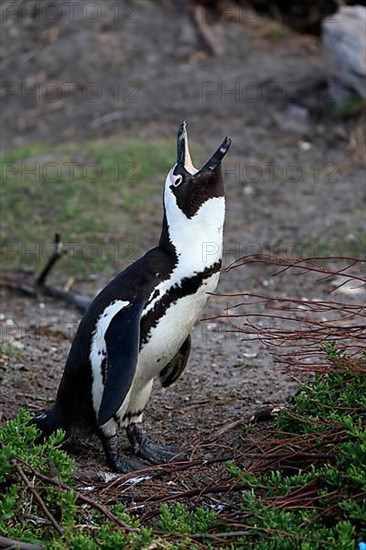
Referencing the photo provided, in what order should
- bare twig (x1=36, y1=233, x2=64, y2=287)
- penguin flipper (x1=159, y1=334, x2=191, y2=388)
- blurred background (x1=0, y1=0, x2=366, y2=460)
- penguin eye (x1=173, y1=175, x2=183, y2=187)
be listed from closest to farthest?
penguin eye (x1=173, y1=175, x2=183, y2=187) < penguin flipper (x1=159, y1=334, x2=191, y2=388) < blurred background (x1=0, y1=0, x2=366, y2=460) < bare twig (x1=36, y1=233, x2=64, y2=287)

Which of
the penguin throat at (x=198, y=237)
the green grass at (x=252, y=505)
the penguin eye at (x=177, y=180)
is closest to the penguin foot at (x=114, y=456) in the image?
the green grass at (x=252, y=505)

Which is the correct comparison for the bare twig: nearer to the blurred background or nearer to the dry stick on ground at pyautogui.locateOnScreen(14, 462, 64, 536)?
the blurred background

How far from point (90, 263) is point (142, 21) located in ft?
14.8

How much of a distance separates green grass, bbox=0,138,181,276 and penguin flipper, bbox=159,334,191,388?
283cm

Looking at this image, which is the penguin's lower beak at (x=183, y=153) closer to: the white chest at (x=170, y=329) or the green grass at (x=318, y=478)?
the white chest at (x=170, y=329)

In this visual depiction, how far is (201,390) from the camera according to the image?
17.4ft

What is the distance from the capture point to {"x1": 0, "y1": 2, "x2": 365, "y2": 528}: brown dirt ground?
505cm

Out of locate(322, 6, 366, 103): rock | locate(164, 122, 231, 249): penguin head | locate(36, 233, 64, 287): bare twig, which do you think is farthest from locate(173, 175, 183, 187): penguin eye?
locate(322, 6, 366, 103): rock

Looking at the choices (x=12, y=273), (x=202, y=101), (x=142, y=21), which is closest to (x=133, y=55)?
(x=142, y=21)

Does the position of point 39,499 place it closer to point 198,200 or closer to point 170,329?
point 170,329

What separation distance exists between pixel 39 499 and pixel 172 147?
5886 millimetres

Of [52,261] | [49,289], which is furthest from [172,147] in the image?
[52,261]

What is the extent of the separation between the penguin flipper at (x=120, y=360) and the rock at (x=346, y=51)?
196 inches

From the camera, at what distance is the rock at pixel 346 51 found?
332 inches
